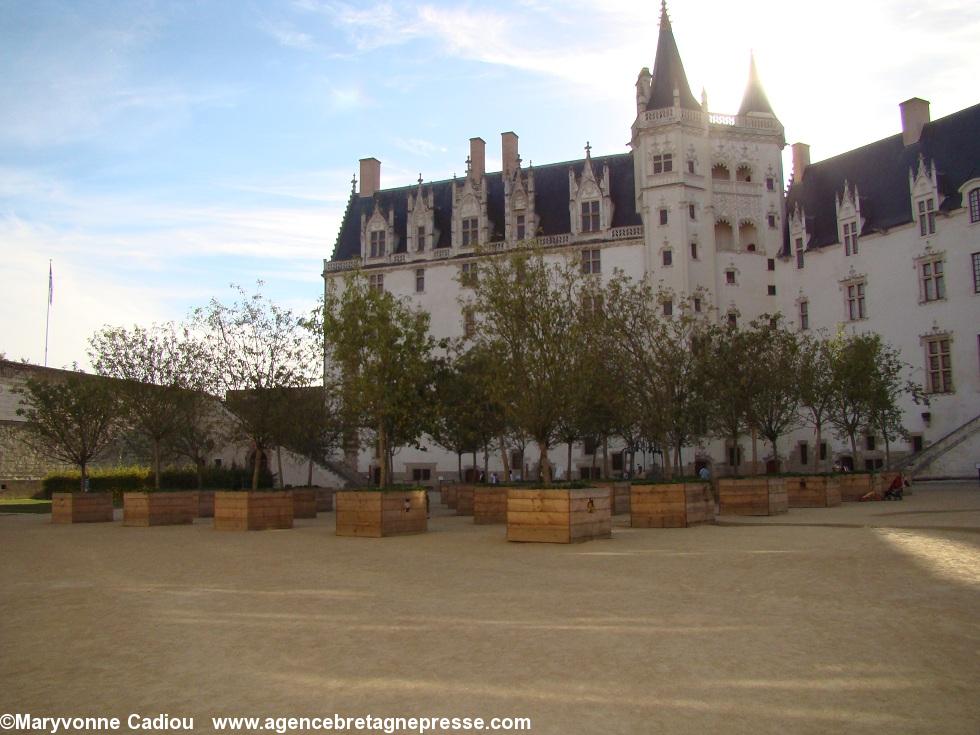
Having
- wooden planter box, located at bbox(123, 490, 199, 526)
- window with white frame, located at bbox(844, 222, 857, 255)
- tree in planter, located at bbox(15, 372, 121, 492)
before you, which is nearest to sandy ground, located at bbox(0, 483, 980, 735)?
wooden planter box, located at bbox(123, 490, 199, 526)

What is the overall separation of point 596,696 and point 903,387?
151 ft

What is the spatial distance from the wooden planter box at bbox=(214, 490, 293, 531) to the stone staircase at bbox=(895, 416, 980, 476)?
3038 cm

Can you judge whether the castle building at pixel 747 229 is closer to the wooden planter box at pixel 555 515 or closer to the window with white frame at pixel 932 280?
the window with white frame at pixel 932 280

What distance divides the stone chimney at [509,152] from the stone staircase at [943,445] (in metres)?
32.8

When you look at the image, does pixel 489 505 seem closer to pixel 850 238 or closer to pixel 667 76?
pixel 850 238

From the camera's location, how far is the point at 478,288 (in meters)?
22.1

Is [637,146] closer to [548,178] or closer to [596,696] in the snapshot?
[548,178]

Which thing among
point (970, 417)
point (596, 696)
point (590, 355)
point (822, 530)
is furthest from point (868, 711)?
point (970, 417)

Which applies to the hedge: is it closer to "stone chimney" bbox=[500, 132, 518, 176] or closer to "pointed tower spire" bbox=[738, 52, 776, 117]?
"stone chimney" bbox=[500, 132, 518, 176]

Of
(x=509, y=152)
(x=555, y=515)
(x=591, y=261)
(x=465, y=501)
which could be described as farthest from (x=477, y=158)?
(x=555, y=515)

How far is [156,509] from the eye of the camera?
26312 millimetres

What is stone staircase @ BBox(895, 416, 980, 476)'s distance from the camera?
41094mm

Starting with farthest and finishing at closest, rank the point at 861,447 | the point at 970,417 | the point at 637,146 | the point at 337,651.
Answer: the point at 637,146, the point at 861,447, the point at 970,417, the point at 337,651

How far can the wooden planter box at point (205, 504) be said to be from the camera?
32.3 meters
